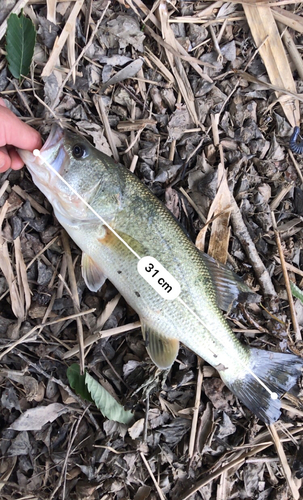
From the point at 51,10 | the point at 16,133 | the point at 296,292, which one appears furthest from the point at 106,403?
A: the point at 51,10

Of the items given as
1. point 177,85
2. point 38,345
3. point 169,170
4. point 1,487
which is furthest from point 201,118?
point 1,487

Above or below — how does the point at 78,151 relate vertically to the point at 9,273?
above

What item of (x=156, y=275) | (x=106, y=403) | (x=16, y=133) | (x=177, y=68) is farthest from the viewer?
(x=177, y=68)

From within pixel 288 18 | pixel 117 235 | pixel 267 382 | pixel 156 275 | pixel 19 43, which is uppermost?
pixel 19 43

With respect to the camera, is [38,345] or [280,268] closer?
[38,345]

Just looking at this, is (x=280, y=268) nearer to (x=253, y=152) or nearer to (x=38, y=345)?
(x=253, y=152)

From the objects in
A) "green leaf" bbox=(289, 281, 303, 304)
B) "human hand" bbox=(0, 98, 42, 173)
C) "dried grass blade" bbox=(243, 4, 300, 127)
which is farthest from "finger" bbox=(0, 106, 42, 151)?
"green leaf" bbox=(289, 281, 303, 304)

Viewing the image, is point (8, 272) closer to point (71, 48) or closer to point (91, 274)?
point (91, 274)
